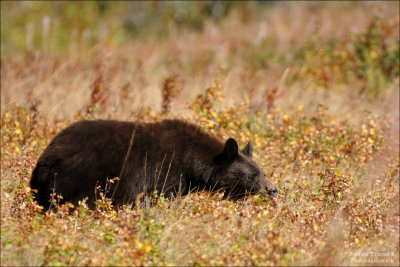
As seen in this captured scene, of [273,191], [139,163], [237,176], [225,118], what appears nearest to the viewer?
[139,163]

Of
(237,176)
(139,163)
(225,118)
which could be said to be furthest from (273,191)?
(225,118)

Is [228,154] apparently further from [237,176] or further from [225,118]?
[225,118]

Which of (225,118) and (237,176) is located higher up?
(225,118)

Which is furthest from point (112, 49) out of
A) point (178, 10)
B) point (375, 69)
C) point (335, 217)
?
point (335, 217)

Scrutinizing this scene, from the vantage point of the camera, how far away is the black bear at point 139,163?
502 cm

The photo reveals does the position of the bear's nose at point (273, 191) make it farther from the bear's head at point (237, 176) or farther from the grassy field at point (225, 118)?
the grassy field at point (225, 118)

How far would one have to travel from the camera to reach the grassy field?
4.32m

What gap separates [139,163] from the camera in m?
5.39

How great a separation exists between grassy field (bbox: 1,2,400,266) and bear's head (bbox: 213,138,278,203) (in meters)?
0.20

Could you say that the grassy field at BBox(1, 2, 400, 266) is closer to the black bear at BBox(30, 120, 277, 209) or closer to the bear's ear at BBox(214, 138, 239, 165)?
the black bear at BBox(30, 120, 277, 209)

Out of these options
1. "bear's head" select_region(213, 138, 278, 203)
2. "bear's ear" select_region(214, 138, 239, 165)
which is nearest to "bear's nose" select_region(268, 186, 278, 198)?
"bear's head" select_region(213, 138, 278, 203)

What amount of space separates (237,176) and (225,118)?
204 cm

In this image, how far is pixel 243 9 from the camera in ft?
62.5

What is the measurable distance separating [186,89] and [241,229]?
6035mm
